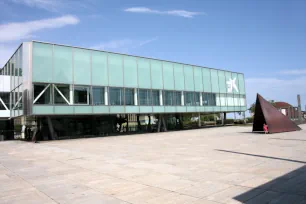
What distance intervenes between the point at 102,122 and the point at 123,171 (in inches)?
1101

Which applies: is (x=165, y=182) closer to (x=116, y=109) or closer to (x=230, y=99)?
(x=116, y=109)

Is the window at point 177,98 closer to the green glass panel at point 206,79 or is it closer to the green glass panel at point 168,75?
the green glass panel at point 168,75

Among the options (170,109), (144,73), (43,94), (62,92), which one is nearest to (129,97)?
(144,73)

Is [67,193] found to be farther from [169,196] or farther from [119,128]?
[119,128]

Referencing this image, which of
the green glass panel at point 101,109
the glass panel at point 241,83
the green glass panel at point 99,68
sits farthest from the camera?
the glass panel at point 241,83

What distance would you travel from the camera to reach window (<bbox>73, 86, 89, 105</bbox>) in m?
29.0

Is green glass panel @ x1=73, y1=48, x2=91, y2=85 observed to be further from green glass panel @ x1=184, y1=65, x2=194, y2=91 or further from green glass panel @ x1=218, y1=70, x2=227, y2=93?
green glass panel @ x1=218, y1=70, x2=227, y2=93

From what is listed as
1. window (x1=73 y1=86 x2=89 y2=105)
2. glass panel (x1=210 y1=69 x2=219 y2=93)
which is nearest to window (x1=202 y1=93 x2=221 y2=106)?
glass panel (x1=210 y1=69 x2=219 y2=93)

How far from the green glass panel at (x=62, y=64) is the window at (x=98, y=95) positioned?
3029mm

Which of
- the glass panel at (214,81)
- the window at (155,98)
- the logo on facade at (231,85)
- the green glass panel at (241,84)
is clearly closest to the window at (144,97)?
the window at (155,98)

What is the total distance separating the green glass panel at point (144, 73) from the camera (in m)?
34.8

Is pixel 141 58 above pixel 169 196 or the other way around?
above

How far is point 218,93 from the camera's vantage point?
4572 cm

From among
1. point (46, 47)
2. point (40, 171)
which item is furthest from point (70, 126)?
point (40, 171)
